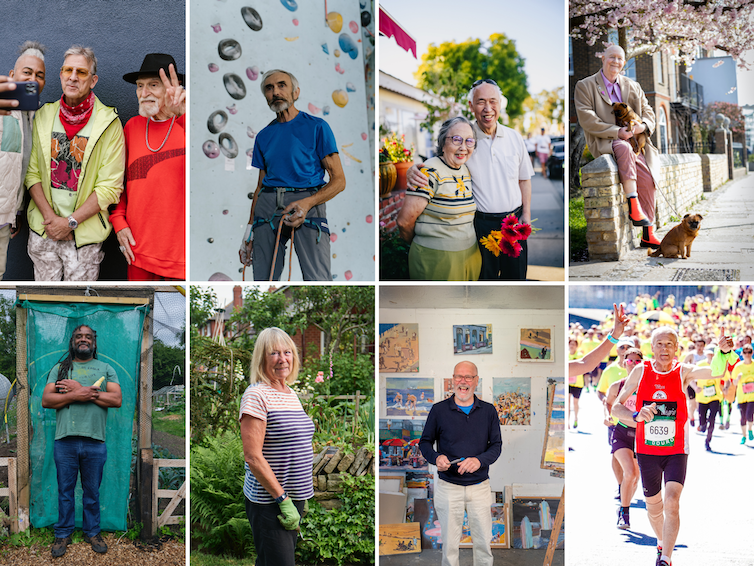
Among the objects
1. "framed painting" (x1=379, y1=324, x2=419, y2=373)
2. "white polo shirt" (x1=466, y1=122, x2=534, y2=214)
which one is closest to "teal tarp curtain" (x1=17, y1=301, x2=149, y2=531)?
"framed painting" (x1=379, y1=324, x2=419, y2=373)

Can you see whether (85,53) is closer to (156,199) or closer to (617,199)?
(156,199)

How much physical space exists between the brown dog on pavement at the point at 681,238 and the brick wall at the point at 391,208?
1591 mm

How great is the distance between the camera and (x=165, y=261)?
378 cm

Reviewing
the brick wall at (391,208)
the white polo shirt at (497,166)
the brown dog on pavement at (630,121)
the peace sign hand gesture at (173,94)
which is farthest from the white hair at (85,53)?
the brown dog on pavement at (630,121)

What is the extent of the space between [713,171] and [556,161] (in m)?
0.95

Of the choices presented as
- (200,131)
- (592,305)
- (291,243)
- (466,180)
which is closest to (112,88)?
(200,131)

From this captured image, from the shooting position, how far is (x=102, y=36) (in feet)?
12.5

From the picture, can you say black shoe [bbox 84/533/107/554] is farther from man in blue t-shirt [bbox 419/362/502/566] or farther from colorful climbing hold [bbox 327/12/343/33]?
colorful climbing hold [bbox 327/12/343/33]

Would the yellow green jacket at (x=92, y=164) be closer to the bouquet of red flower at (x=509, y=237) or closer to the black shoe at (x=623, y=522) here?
the bouquet of red flower at (x=509, y=237)

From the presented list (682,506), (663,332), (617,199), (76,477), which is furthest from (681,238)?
(76,477)

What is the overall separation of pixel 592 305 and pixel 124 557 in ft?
10.4

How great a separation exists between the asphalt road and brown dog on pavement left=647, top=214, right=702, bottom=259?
97cm

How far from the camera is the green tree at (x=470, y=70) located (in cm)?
375

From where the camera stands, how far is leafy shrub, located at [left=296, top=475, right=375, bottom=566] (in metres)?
3.62
